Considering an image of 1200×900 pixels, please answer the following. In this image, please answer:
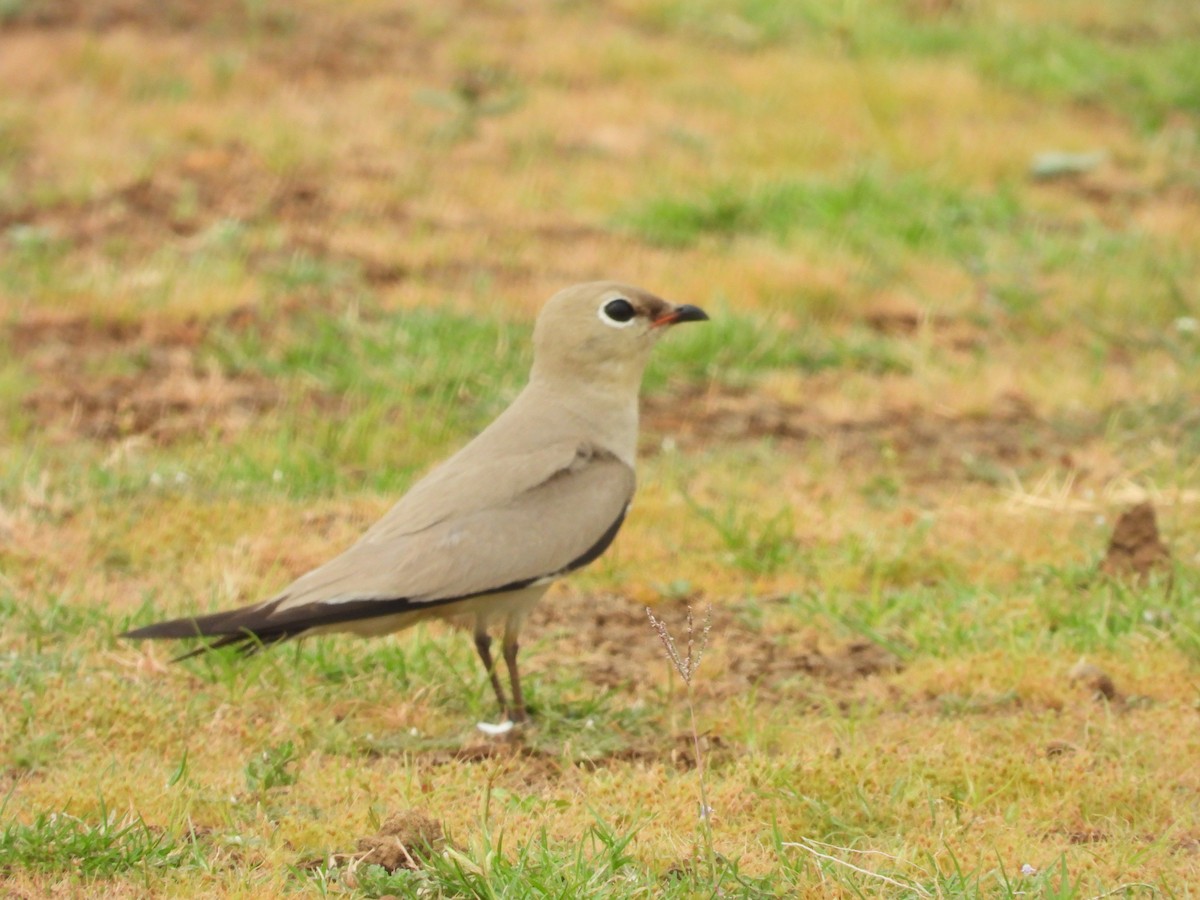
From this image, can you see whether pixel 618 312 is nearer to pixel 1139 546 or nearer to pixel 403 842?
pixel 1139 546

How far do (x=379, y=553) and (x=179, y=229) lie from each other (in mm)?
5313

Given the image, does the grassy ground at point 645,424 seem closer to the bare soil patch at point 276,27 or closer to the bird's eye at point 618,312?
the bare soil patch at point 276,27

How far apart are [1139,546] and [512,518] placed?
2.26m

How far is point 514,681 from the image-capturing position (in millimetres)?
5133

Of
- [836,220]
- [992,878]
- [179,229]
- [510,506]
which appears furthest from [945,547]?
[179,229]

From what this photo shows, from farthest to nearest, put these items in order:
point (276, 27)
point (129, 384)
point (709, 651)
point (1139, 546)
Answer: point (276, 27)
point (129, 384)
point (1139, 546)
point (709, 651)

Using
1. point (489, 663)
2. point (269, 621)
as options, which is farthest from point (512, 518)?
point (269, 621)

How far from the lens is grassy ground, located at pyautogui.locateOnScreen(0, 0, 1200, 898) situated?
4508 mm

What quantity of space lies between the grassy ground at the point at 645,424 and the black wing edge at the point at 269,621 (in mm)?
294

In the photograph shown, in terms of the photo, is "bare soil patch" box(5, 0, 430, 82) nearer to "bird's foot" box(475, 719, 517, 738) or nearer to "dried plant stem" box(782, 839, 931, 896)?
"bird's foot" box(475, 719, 517, 738)

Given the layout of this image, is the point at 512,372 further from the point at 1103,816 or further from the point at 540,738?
the point at 1103,816

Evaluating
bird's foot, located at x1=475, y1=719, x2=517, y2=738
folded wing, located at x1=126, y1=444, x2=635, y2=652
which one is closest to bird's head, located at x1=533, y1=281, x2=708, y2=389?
folded wing, located at x1=126, y1=444, x2=635, y2=652

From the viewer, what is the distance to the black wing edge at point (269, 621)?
476 centimetres

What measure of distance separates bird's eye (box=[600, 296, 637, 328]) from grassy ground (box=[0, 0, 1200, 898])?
1052 millimetres
